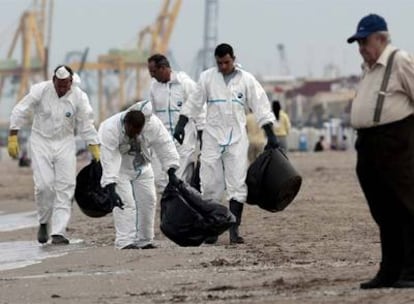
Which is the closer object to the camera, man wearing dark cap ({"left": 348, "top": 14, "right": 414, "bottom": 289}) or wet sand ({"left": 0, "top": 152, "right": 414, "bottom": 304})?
man wearing dark cap ({"left": 348, "top": 14, "right": 414, "bottom": 289})

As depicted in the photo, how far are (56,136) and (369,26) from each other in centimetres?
586

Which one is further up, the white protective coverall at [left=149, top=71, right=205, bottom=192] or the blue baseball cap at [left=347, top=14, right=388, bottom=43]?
the blue baseball cap at [left=347, top=14, right=388, bottom=43]

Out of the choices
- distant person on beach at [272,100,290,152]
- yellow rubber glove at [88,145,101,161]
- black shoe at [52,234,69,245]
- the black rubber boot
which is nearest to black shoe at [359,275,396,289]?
the black rubber boot

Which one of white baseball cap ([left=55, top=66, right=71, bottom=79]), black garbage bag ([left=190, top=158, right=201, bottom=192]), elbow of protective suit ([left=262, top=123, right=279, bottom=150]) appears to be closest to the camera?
elbow of protective suit ([left=262, top=123, right=279, bottom=150])

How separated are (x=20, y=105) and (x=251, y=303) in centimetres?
610

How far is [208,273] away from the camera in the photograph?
9.47 meters

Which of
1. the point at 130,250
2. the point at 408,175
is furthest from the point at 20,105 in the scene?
the point at 408,175

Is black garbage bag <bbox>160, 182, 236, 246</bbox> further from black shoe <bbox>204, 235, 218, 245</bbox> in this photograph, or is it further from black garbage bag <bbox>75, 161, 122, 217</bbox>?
black garbage bag <bbox>75, 161, 122, 217</bbox>

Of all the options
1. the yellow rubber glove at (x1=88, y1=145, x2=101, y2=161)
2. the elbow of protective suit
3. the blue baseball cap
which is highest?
the blue baseball cap

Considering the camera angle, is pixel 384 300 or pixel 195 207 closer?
pixel 384 300

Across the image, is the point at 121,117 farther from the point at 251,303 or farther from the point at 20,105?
the point at 251,303

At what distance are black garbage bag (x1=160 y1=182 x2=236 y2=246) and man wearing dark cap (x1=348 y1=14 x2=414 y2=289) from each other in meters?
3.65

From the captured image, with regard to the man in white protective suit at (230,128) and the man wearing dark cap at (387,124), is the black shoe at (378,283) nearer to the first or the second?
the man wearing dark cap at (387,124)

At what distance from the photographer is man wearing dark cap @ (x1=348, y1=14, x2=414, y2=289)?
26.4 feet
